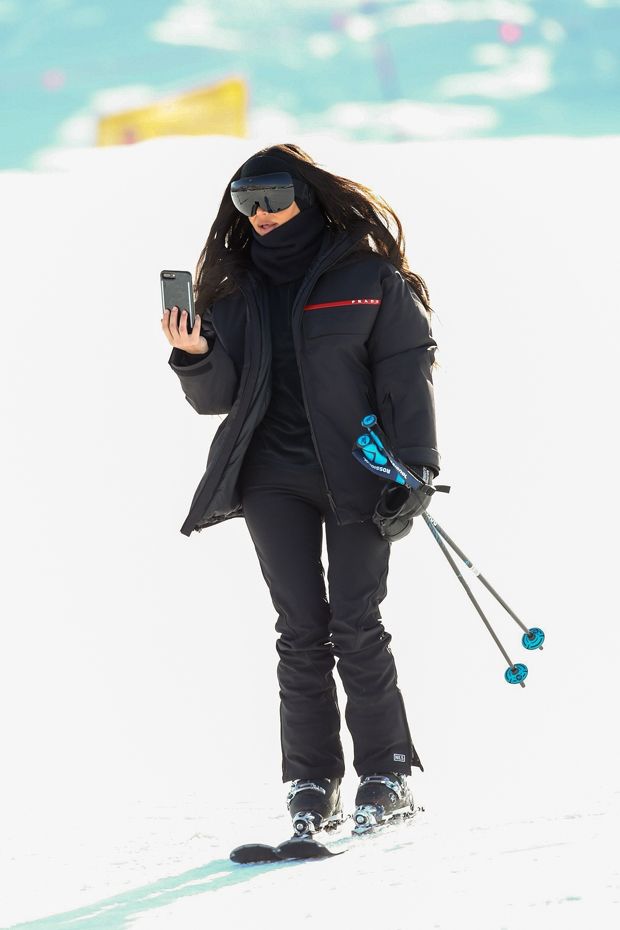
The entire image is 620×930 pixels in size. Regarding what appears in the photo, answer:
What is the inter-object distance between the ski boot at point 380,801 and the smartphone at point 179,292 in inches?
50.9

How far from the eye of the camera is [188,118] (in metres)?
18.7

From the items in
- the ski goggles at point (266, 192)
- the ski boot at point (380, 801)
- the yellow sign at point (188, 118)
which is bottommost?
the ski boot at point (380, 801)

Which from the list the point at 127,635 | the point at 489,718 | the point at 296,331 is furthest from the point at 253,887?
the point at 127,635

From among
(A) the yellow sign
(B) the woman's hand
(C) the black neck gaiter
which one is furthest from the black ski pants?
(A) the yellow sign

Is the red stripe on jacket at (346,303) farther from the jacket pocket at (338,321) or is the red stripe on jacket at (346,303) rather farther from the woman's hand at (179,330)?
the woman's hand at (179,330)

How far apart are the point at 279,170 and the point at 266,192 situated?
0.36 feet

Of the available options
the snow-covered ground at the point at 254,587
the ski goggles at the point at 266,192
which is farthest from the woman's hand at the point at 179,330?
the snow-covered ground at the point at 254,587

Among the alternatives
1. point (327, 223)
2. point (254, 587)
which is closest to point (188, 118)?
point (254, 587)

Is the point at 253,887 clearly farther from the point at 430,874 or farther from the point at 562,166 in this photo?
the point at 562,166

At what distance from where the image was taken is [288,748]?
3.50 metres

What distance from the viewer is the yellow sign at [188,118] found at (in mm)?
17547

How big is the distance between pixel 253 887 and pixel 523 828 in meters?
0.63

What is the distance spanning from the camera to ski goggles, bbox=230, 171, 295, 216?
3449 millimetres

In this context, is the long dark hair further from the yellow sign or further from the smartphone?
the yellow sign
